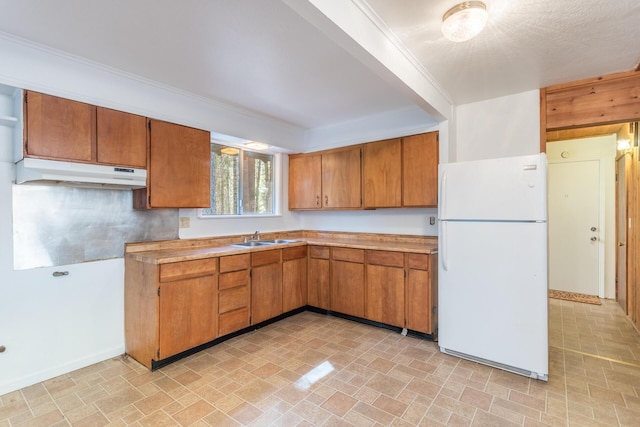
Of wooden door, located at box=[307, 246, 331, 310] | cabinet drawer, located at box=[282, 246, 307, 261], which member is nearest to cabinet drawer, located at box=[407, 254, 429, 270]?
wooden door, located at box=[307, 246, 331, 310]

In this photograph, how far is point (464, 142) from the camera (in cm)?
322

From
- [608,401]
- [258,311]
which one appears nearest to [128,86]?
[258,311]

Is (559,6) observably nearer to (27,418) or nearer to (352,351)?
(352,351)

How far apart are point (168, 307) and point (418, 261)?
7.49ft

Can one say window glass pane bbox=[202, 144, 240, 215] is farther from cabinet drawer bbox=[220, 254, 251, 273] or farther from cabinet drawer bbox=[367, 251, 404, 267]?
cabinet drawer bbox=[367, 251, 404, 267]

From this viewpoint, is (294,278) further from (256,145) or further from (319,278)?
(256,145)

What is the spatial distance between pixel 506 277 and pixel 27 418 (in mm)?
3419

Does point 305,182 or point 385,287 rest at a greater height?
point 305,182

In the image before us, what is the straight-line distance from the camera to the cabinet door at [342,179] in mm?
3848

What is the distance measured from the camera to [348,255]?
3521 mm

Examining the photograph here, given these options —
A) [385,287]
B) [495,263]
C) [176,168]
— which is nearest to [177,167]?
[176,168]

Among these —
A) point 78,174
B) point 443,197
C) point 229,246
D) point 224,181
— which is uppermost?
point 224,181

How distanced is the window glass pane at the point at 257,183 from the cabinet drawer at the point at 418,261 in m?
2.16

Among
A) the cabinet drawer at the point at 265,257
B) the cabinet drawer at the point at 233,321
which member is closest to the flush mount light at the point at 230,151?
the cabinet drawer at the point at 265,257
